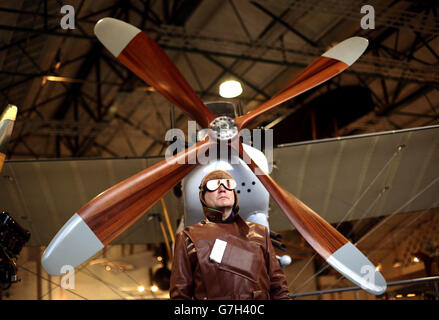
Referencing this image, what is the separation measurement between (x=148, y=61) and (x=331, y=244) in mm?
1901

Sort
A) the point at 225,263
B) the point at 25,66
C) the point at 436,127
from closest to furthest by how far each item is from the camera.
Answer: the point at 225,263, the point at 436,127, the point at 25,66

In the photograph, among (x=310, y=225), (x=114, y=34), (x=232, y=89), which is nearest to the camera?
(x=310, y=225)

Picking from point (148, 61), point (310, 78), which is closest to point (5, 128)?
point (148, 61)

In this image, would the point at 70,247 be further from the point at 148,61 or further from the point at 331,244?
the point at 331,244

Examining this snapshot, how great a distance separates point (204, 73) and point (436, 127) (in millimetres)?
A: 8302

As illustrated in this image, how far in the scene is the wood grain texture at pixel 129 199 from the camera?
2.58 m

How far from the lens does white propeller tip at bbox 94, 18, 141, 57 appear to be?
10.1 ft

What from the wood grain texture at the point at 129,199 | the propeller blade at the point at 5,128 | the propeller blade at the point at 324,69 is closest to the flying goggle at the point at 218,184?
the wood grain texture at the point at 129,199

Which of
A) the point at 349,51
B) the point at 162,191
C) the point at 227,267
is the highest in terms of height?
the point at 349,51

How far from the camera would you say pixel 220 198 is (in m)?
2.60

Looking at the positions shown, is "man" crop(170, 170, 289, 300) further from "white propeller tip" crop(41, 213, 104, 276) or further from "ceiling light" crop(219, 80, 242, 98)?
"ceiling light" crop(219, 80, 242, 98)
